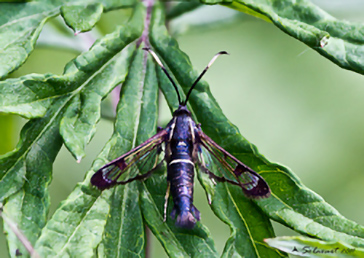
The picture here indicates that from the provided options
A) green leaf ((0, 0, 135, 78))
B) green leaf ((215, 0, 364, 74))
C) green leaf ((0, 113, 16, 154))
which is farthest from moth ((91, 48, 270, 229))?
green leaf ((0, 113, 16, 154))

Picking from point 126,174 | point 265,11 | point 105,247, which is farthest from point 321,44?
point 105,247

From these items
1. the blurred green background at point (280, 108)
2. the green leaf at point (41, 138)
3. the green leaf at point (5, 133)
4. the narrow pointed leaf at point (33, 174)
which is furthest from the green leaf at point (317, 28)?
the green leaf at point (5, 133)

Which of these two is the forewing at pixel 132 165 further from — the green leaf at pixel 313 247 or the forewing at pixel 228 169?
the green leaf at pixel 313 247

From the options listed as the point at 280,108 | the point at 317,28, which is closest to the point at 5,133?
the point at 317,28

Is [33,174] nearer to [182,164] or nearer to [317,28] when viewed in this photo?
[182,164]

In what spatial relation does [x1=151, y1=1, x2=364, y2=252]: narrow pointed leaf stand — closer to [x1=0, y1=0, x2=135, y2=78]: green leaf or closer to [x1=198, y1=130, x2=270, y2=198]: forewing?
[x1=198, y1=130, x2=270, y2=198]: forewing

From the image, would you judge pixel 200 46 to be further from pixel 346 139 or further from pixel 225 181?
pixel 225 181
